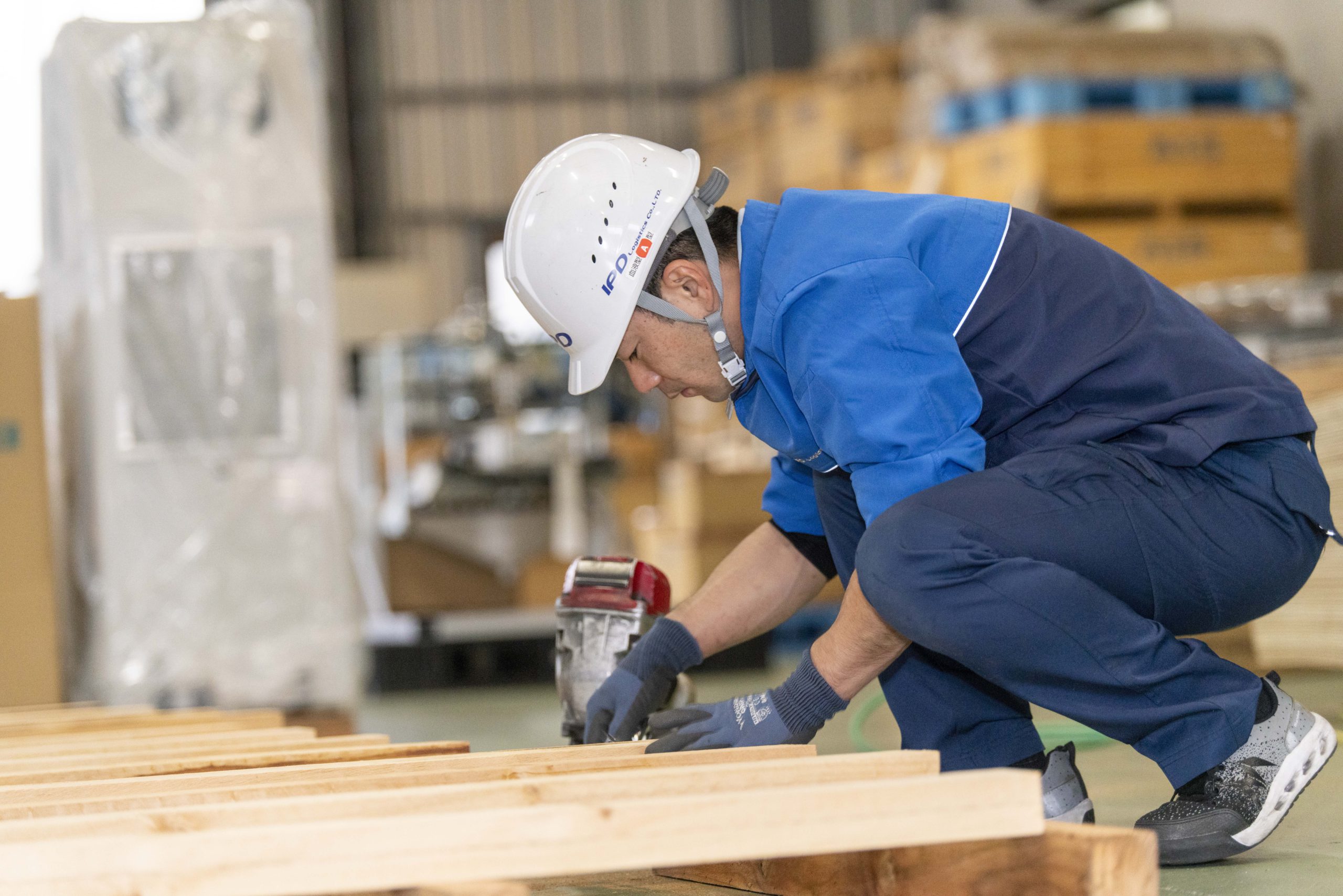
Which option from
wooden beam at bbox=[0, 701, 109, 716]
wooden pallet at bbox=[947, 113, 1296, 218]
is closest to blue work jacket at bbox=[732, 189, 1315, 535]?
wooden beam at bbox=[0, 701, 109, 716]

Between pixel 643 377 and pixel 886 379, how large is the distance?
47 centimetres

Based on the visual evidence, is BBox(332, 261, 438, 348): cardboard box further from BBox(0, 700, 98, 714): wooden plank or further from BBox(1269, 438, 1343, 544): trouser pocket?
BBox(1269, 438, 1343, 544): trouser pocket

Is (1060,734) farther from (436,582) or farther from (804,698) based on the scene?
(436,582)

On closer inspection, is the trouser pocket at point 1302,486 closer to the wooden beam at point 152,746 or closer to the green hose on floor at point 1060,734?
the green hose on floor at point 1060,734

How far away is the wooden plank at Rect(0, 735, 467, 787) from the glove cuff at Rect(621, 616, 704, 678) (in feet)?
1.03

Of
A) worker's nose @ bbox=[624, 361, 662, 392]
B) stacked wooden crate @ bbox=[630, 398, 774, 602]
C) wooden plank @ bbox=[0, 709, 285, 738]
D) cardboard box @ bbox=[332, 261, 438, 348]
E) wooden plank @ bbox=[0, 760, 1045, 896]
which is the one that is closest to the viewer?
wooden plank @ bbox=[0, 760, 1045, 896]

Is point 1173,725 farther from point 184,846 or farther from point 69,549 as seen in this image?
point 69,549

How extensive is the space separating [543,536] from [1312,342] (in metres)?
3.94

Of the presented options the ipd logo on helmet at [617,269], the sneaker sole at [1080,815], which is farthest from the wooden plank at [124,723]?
the sneaker sole at [1080,815]

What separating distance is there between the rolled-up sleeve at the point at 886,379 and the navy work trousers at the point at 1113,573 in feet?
0.16

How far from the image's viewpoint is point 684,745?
2.01 m

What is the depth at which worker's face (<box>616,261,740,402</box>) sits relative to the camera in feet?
6.93

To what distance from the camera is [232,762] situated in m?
2.28

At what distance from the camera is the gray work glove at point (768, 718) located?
1.98 meters
